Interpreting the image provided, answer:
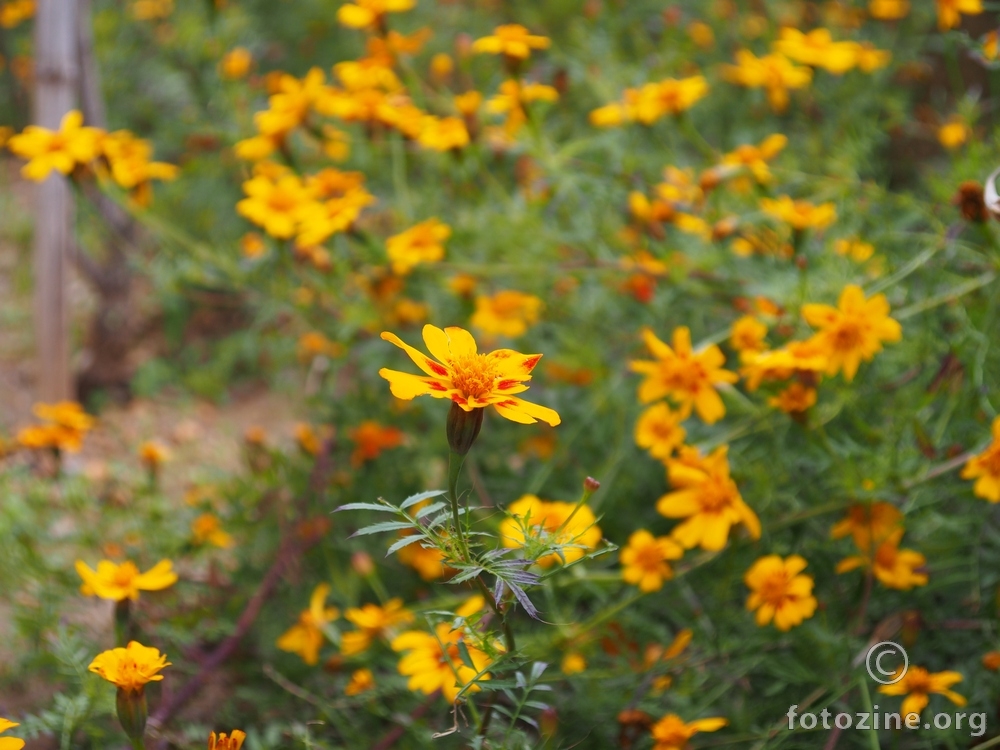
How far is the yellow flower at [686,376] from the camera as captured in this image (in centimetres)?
126

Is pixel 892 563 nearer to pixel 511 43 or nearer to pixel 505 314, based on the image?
pixel 505 314

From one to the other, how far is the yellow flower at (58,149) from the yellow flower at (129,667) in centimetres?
98

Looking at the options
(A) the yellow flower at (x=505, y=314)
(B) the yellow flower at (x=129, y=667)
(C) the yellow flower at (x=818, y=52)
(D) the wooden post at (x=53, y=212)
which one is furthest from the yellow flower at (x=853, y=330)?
(D) the wooden post at (x=53, y=212)

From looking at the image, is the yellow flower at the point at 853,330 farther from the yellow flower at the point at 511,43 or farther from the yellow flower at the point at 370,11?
the yellow flower at the point at 370,11

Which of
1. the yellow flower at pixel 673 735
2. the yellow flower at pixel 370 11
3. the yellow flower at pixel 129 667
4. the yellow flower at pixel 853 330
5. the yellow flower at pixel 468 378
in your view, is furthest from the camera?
the yellow flower at pixel 370 11

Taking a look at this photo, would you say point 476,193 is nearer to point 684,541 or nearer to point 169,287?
point 169,287

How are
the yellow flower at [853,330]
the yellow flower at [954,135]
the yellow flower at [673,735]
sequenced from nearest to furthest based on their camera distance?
the yellow flower at [673,735]
the yellow flower at [853,330]
the yellow flower at [954,135]

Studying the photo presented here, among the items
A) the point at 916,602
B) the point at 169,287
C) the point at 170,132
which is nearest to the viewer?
the point at 916,602

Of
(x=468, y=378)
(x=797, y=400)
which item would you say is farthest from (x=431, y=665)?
(x=797, y=400)

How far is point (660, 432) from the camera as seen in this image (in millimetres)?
1301

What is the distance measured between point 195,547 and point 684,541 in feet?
2.76

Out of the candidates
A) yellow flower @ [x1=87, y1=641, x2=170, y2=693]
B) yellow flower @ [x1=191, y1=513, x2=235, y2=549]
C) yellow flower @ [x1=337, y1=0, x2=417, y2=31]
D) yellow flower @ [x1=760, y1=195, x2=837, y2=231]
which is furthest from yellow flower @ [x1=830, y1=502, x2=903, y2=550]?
yellow flower @ [x1=337, y1=0, x2=417, y2=31]

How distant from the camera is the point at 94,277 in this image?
2633mm

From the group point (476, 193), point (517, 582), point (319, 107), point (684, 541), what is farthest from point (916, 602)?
point (319, 107)
